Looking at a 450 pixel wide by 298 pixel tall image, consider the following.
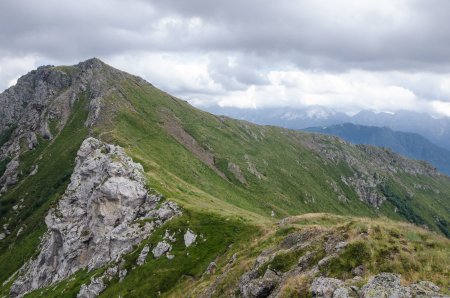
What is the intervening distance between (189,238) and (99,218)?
112 feet

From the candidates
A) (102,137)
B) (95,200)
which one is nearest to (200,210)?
(95,200)

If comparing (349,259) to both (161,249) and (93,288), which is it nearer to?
(161,249)

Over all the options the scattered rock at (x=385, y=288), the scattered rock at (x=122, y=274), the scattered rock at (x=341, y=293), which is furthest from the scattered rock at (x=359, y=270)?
the scattered rock at (x=122, y=274)

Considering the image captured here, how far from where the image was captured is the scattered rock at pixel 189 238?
67312 mm

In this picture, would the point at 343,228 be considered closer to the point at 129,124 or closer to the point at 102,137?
the point at 102,137

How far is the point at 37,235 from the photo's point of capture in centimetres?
15225

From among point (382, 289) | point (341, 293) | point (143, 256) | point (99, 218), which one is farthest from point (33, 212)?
point (382, 289)

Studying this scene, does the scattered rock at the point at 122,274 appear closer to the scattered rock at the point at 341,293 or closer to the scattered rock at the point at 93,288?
the scattered rock at the point at 93,288

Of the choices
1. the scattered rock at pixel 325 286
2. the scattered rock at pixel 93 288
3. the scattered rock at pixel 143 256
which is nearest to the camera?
the scattered rock at pixel 325 286

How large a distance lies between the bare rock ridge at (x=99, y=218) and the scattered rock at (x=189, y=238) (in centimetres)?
918

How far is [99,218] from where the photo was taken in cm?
9275

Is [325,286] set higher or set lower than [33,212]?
higher

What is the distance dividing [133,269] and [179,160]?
10937 cm

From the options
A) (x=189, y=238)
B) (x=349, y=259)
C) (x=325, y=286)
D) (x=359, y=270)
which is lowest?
(x=189, y=238)
